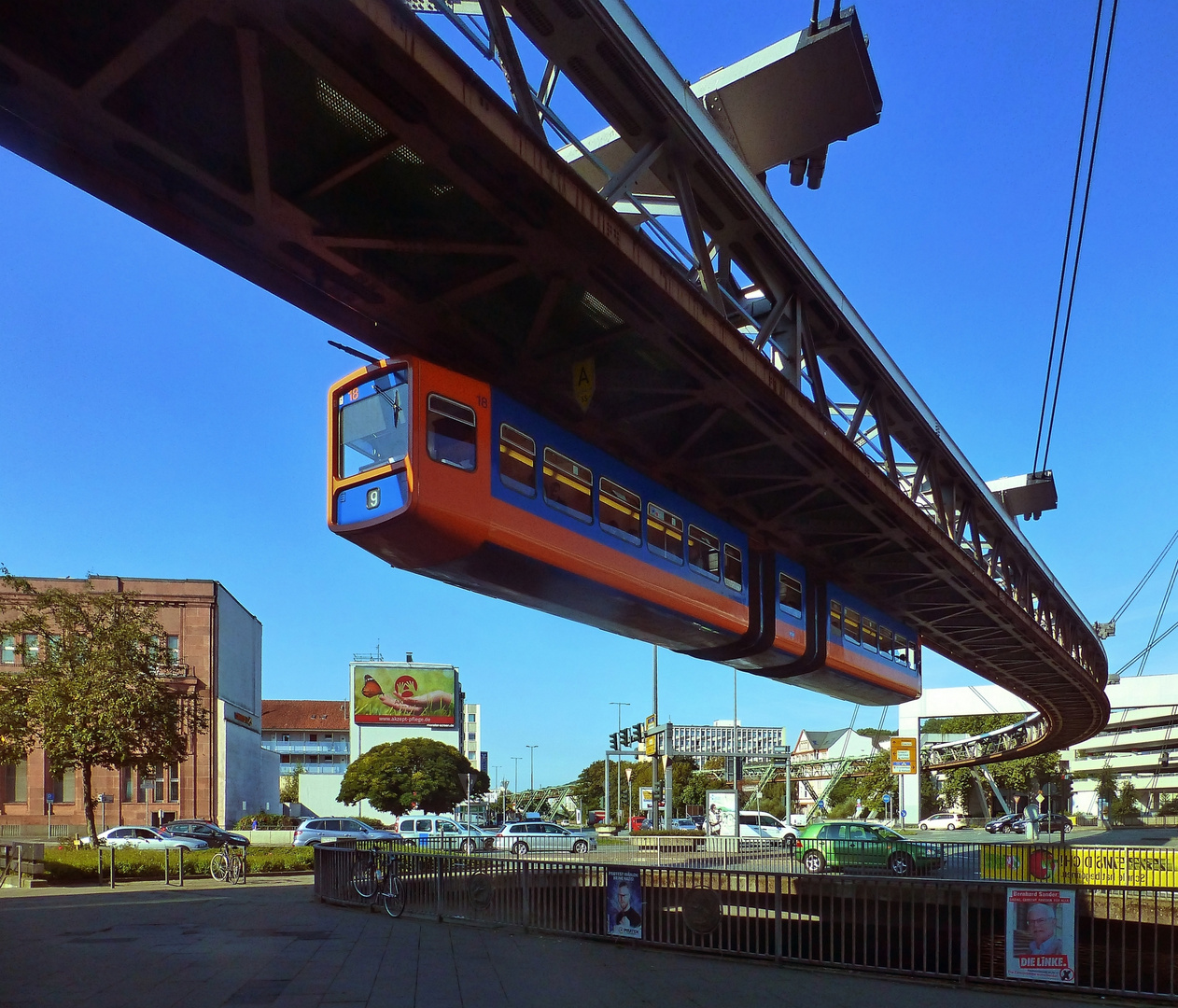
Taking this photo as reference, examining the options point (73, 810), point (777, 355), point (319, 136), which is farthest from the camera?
point (73, 810)

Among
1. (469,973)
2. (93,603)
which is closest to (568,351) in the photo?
(469,973)

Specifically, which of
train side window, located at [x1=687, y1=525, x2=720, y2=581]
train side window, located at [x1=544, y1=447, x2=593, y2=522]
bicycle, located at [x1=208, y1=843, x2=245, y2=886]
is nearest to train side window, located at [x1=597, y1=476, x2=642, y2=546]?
train side window, located at [x1=544, y1=447, x2=593, y2=522]

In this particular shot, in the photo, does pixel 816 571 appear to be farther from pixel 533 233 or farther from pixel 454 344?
pixel 533 233

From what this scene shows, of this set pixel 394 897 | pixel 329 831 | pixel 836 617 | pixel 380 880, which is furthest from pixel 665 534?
pixel 329 831

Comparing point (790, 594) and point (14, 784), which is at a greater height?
point (790, 594)

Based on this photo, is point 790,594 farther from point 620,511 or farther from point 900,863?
point 900,863

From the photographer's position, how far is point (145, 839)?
39562 millimetres

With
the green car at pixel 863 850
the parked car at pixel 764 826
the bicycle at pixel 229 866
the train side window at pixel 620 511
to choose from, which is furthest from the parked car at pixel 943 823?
the train side window at pixel 620 511

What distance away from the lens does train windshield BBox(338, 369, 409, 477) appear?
1224 cm

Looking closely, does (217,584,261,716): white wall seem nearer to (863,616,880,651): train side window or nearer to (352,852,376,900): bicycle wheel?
(863,616,880,651): train side window

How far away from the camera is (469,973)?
12.4 meters

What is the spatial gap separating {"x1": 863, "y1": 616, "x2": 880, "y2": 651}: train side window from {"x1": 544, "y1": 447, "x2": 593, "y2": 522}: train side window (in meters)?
14.6

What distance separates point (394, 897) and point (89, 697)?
Answer: 17.7 metres

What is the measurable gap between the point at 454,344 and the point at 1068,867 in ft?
61.6
